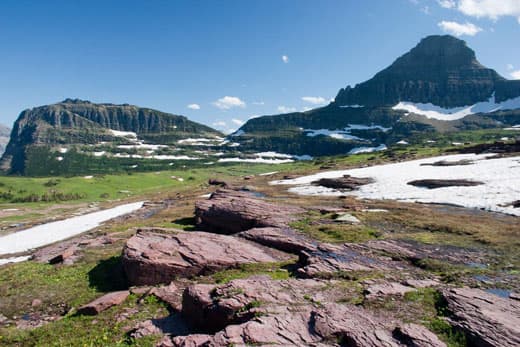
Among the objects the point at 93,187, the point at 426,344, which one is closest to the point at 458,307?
the point at 426,344

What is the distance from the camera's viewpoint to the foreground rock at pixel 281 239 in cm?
2958

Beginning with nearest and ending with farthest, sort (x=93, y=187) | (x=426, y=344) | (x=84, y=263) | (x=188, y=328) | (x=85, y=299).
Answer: (x=426, y=344) < (x=188, y=328) < (x=85, y=299) < (x=84, y=263) < (x=93, y=187)

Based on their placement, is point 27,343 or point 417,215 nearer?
point 27,343

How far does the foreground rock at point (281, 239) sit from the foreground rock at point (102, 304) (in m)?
13.1

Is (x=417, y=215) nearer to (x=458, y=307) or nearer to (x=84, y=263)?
(x=458, y=307)

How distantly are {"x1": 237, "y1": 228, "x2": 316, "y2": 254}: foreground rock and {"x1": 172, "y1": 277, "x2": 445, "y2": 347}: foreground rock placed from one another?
1010 cm

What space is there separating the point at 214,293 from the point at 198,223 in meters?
29.0

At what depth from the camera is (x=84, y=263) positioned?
3269 centimetres

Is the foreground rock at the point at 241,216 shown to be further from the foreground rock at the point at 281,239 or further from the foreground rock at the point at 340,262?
the foreground rock at the point at 340,262

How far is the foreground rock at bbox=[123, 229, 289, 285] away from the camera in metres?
25.4

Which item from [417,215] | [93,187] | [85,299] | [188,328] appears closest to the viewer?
[188,328]

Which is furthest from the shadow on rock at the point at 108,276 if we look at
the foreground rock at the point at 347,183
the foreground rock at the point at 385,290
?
the foreground rock at the point at 347,183

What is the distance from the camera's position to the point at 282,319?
593 inches

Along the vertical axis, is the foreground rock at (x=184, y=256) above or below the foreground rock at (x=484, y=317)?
below
